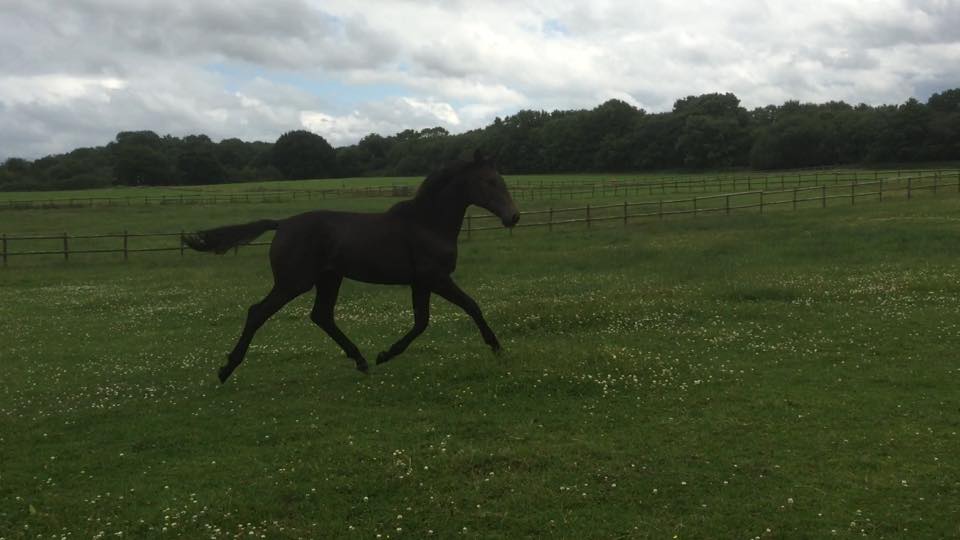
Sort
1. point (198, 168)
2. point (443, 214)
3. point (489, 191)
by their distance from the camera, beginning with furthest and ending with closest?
point (198, 168) → point (443, 214) → point (489, 191)

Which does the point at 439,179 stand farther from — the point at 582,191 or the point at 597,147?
the point at 597,147

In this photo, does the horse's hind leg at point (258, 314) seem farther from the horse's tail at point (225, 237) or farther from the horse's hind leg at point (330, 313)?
the horse's tail at point (225, 237)

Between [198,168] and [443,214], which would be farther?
[198,168]

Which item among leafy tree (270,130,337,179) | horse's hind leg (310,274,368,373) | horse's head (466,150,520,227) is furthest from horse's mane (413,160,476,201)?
leafy tree (270,130,337,179)

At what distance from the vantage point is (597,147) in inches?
5153

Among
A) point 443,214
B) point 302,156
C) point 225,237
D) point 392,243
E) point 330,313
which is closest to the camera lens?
point 392,243

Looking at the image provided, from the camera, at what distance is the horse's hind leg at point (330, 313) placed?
A: 9.25 m

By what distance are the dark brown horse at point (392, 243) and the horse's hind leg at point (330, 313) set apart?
244 mm

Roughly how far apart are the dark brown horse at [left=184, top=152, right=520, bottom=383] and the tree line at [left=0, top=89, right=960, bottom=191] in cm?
9856

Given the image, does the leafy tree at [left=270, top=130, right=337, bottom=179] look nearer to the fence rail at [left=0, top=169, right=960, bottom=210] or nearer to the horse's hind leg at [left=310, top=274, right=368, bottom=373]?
the fence rail at [left=0, top=169, right=960, bottom=210]

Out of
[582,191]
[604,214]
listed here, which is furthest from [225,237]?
[582,191]

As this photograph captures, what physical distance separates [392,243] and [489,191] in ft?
4.47

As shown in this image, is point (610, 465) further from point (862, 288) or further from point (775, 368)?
point (862, 288)

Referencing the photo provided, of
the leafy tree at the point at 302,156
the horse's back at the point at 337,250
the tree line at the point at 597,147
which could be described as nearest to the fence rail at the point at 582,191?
the tree line at the point at 597,147
